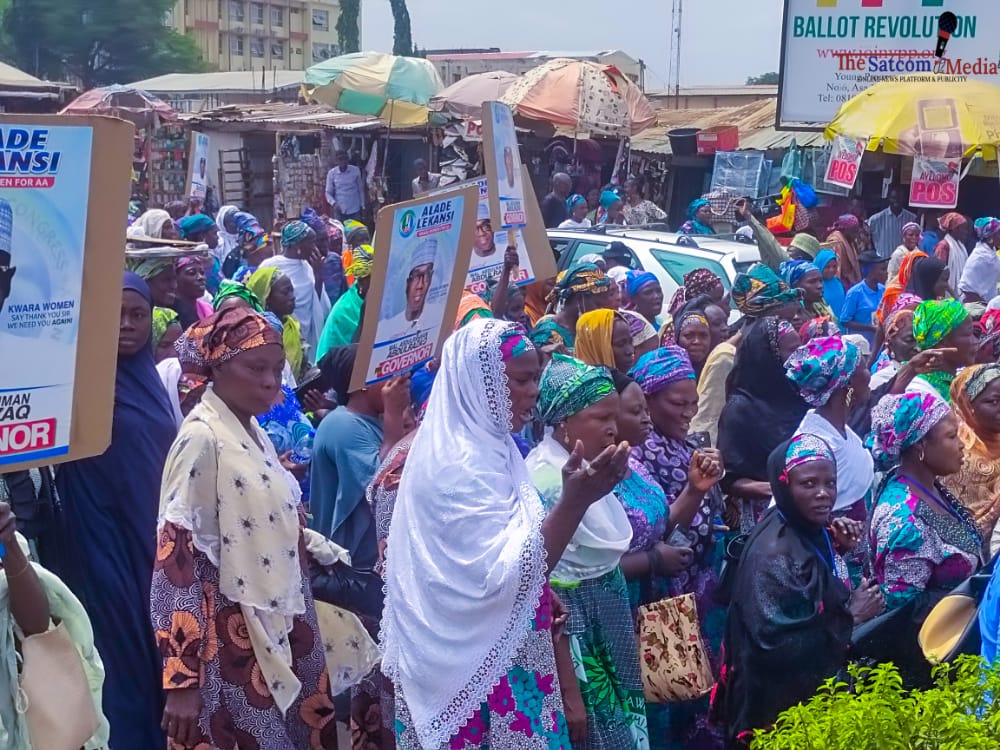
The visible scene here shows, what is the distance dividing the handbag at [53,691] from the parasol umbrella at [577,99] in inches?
670

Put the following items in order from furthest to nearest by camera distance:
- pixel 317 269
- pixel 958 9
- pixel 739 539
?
1. pixel 958 9
2. pixel 317 269
3. pixel 739 539

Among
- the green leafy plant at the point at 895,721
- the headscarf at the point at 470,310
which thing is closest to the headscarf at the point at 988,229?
the headscarf at the point at 470,310

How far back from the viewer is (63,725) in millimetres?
3053

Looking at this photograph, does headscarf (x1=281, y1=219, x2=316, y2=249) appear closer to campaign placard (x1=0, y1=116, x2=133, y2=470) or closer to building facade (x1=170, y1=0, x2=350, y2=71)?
campaign placard (x1=0, y1=116, x2=133, y2=470)

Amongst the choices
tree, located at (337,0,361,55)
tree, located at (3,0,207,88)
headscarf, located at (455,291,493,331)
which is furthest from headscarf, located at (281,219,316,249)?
tree, located at (337,0,361,55)

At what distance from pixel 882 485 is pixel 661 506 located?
0.84m

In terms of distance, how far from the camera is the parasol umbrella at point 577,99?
19.5m

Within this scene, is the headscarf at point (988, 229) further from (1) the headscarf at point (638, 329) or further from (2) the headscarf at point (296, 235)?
(1) the headscarf at point (638, 329)

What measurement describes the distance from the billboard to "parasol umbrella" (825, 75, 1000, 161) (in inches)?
89.4

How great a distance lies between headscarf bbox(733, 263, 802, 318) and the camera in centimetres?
736

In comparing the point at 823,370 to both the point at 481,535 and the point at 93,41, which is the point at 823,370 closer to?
the point at 481,535

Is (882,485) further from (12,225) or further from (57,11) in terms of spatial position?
(57,11)

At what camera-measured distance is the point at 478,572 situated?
137 inches

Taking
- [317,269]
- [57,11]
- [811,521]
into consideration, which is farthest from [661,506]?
[57,11]
